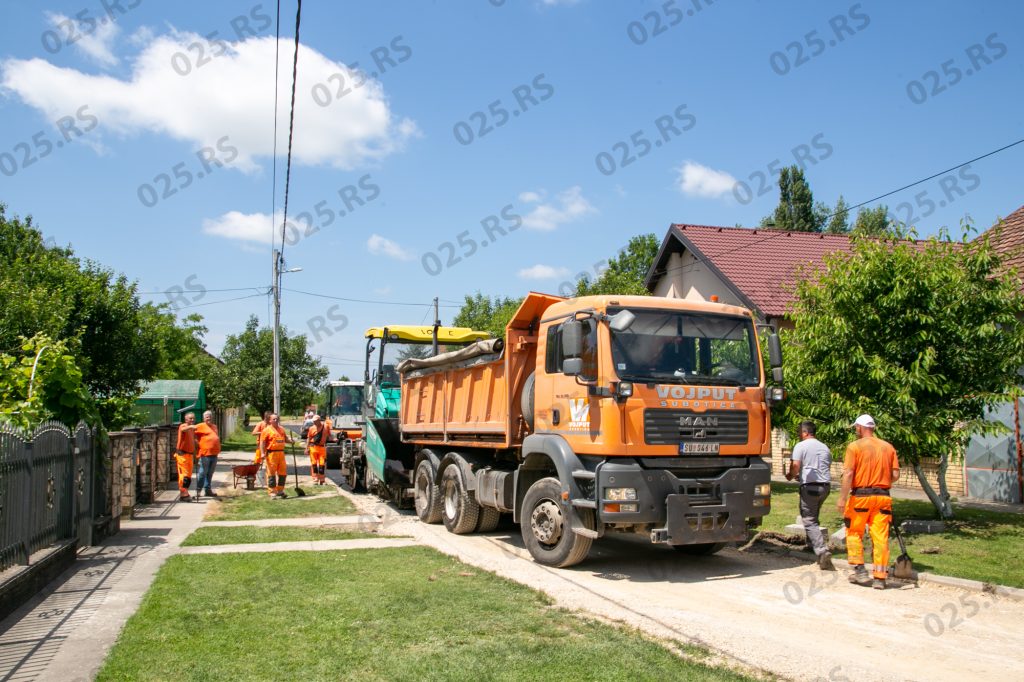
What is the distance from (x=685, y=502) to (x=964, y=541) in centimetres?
459

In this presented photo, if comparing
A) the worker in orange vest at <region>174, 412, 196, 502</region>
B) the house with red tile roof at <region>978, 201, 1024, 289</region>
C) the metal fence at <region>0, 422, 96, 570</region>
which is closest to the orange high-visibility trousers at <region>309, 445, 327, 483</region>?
the worker in orange vest at <region>174, 412, 196, 502</region>

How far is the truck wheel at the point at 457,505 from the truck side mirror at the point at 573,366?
3645 millimetres

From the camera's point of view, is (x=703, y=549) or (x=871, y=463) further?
(x=703, y=549)

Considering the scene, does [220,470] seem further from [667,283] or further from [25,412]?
[25,412]

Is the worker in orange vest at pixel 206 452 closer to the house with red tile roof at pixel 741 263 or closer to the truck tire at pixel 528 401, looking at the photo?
the truck tire at pixel 528 401

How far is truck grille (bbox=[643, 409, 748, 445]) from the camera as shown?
339 inches

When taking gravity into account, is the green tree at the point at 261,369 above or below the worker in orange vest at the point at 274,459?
above

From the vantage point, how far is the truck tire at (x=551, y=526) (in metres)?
8.91

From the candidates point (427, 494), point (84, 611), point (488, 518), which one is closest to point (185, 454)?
point (427, 494)

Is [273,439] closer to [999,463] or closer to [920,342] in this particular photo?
[920,342]

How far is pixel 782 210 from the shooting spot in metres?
54.0

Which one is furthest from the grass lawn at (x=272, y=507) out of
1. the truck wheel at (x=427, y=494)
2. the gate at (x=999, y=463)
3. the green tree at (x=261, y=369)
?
the green tree at (x=261, y=369)

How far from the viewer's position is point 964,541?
34.7ft

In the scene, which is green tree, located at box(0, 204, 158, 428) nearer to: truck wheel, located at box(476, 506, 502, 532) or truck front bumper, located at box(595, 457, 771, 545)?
truck wheel, located at box(476, 506, 502, 532)
